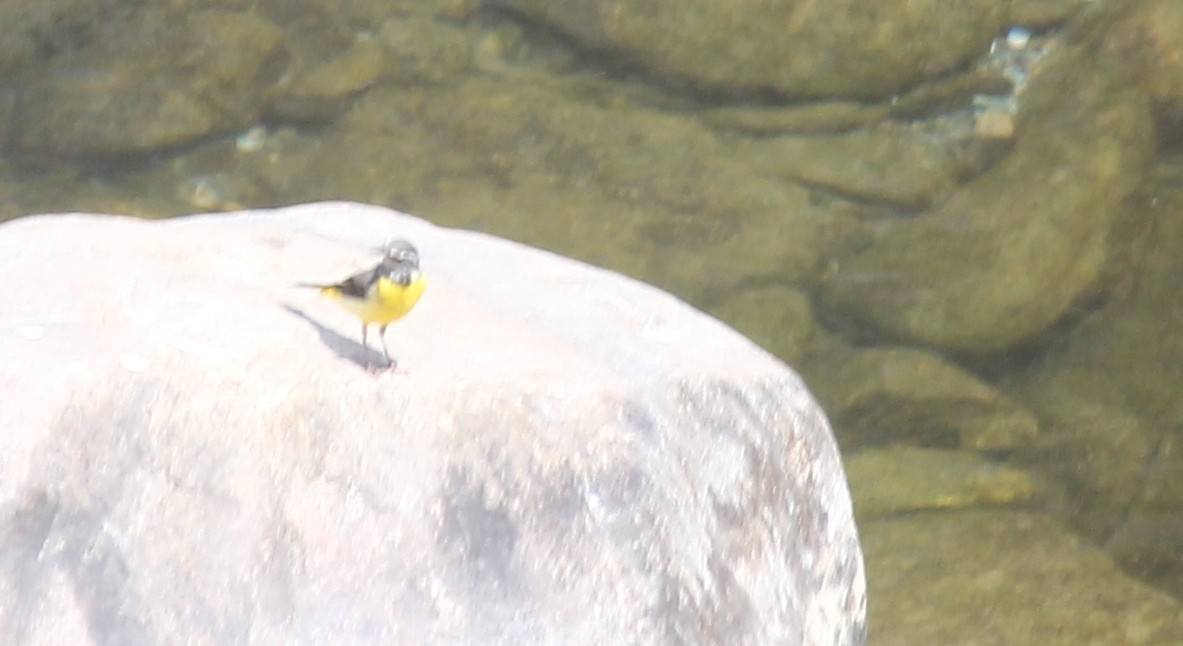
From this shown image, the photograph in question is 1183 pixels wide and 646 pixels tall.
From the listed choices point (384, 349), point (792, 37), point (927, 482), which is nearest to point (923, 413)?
point (927, 482)

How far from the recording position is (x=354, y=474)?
277 centimetres

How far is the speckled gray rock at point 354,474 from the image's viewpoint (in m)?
2.58

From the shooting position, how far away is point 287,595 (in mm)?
2619

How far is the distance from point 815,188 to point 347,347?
5.16 meters

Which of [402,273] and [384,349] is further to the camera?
[384,349]

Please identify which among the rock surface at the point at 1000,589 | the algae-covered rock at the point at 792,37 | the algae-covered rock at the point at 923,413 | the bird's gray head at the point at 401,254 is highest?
the algae-covered rock at the point at 792,37

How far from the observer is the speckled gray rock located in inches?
102

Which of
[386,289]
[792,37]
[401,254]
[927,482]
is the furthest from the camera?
[792,37]

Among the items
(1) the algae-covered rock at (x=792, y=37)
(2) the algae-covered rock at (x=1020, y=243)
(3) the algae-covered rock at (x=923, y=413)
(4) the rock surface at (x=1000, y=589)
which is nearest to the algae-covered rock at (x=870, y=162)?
(2) the algae-covered rock at (x=1020, y=243)

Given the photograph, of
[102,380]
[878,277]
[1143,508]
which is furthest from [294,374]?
[1143,508]

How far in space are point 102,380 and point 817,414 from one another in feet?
6.63

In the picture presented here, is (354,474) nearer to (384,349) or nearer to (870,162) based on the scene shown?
(384,349)

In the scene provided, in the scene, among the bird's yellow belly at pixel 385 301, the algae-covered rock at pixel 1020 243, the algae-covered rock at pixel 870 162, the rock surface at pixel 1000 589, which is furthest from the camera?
the algae-covered rock at pixel 870 162

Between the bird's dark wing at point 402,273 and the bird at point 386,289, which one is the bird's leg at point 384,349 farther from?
the bird's dark wing at point 402,273
